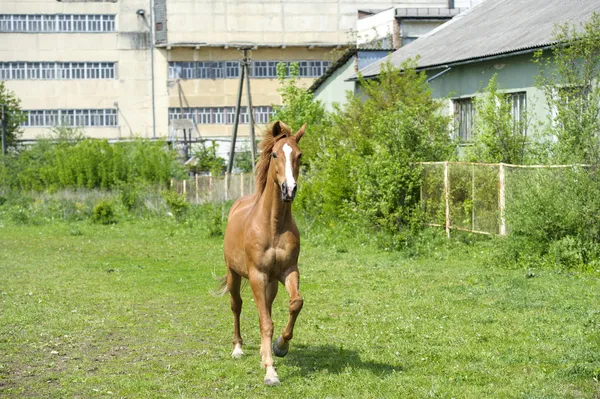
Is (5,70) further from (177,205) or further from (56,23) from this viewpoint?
(177,205)

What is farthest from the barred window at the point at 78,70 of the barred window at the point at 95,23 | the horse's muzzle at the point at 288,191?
the horse's muzzle at the point at 288,191

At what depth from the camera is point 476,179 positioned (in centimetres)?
1931

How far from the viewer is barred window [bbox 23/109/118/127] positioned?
6775cm

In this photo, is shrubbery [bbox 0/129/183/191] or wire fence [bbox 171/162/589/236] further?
shrubbery [bbox 0/129/183/191]

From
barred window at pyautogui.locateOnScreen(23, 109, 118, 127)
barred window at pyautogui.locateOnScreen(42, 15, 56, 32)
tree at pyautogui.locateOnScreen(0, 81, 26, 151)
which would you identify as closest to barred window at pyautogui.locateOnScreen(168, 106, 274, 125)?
barred window at pyautogui.locateOnScreen(23, 109, 118, 127)

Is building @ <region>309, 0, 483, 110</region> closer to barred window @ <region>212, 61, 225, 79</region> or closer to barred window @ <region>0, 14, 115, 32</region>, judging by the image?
barred window @ <region>212, 61, 225, 79</region>

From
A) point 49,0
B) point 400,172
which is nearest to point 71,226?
point 400,172

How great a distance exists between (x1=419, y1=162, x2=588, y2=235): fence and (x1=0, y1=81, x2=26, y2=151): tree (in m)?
48.4

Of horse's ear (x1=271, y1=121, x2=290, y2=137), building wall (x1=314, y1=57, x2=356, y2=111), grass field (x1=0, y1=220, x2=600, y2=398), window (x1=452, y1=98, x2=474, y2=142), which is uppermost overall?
building wall (x1=314, y1=57, x2=356, y2=111)

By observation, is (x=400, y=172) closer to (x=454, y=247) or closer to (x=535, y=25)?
(x=454, y=247)

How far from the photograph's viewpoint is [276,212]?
8688mm

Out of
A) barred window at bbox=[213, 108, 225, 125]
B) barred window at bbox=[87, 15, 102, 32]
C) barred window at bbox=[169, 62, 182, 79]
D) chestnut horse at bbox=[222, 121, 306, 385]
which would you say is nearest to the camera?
chestnut horse at bbox=[222, 121, 306, 385]

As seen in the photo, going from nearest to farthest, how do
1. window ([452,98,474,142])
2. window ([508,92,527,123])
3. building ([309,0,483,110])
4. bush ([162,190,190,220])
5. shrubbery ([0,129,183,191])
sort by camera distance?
window ([508,92,527,123]) → window ([452,98,474,142]) → bush ([162,190,190,220]) → shrubbery ([0,129,183,191]) → building ([309,0,483,110])

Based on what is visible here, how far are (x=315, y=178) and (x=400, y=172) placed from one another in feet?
19.5
